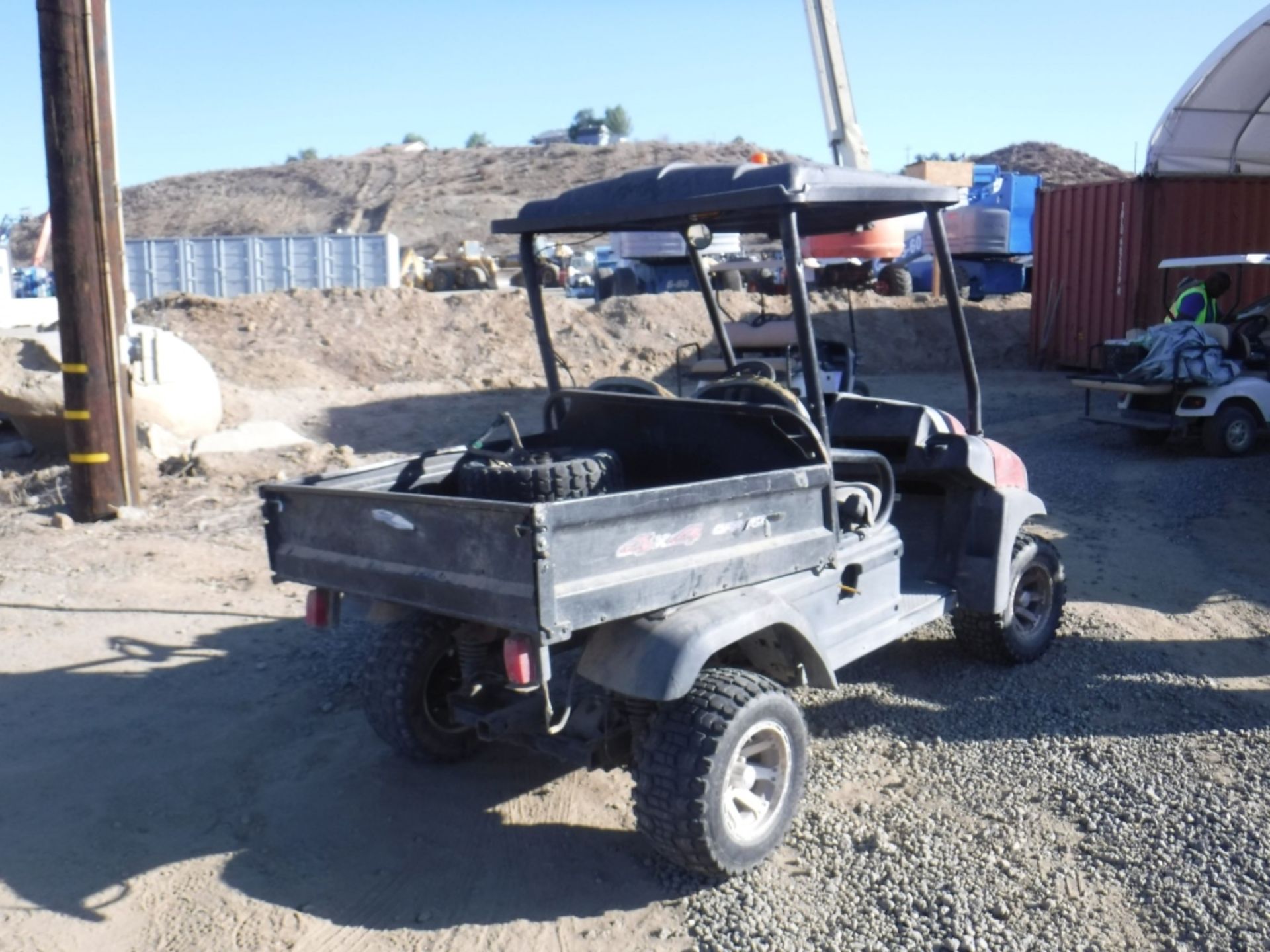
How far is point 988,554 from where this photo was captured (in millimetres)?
4980

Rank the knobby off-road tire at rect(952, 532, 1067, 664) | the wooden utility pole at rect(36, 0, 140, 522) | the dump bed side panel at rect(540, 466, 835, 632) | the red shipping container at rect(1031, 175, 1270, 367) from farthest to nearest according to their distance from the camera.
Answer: the red shipping container at rect(1031, 175, 1270, 367)
the wooden utility pole at rect(36, 0, 140, 522)
the knobby off-road tire at rect(952, 532, 1067, 664)
the dump bed side panel at rect(540, 466, 835, 632)

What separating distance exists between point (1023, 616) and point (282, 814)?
11.3 feet

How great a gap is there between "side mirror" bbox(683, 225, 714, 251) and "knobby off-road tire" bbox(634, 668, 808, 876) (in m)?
1.90

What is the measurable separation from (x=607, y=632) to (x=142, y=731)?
241 centimetres

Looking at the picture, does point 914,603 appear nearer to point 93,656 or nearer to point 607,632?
point 607,632

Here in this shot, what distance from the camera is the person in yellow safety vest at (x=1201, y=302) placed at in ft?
40.5

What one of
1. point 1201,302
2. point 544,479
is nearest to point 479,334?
point 1201,302

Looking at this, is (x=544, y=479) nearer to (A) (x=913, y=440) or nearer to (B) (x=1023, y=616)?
(A) (x=913, y=440)

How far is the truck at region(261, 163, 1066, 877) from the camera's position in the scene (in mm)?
3412

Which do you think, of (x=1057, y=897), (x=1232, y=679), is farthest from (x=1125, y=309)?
(x=1057, y=897)

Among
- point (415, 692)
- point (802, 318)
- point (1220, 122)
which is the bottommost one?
point (415, 692)

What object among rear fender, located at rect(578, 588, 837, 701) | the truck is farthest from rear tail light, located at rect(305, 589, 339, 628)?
rear fender, located at rect(578, 588, 837, 701)

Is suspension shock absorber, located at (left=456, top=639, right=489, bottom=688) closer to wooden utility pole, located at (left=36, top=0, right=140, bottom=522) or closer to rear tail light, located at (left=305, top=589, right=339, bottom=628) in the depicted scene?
rear tail light, located at (left=305, top=589, right=339, bottom=628)

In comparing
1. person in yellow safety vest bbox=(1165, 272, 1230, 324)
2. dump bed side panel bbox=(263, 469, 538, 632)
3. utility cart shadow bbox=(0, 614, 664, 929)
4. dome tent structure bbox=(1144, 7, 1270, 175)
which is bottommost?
utility cart shadow bbox=(0, 614, 664, 929)
